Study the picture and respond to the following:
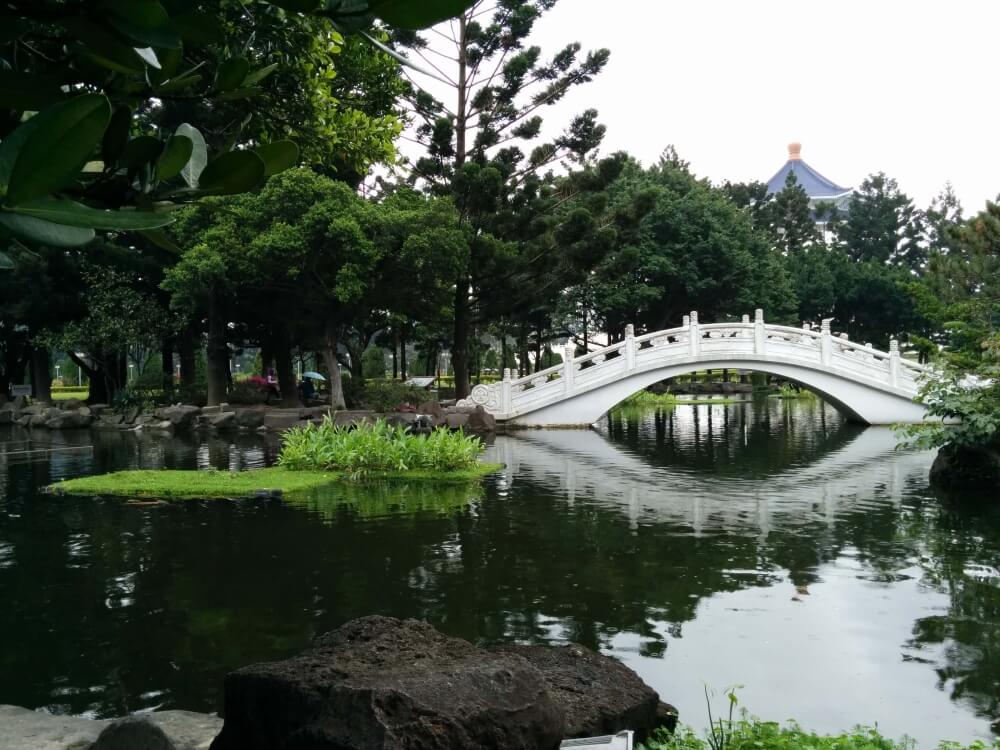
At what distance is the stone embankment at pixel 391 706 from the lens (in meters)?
2.48

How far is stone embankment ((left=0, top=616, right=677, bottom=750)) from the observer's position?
97.7 inches

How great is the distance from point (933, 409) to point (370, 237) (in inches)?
443

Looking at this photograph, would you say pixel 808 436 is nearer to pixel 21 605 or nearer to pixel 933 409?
pixel 933 409

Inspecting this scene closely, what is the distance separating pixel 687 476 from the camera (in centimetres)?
1166

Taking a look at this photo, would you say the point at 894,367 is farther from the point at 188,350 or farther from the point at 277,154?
the point at 277,154

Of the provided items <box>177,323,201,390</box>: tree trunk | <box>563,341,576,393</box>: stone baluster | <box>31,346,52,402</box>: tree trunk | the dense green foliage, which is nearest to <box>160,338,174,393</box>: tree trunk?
<box>177,323,201,390</box>: tree trunk

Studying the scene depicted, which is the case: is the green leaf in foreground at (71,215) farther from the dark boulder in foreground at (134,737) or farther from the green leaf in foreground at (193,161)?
the dark boulder in foreground at (134,737)

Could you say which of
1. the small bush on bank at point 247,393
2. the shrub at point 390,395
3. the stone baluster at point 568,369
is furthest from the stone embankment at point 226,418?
the stone baluster at point 568,369

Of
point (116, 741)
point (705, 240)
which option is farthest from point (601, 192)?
point (116, 741)

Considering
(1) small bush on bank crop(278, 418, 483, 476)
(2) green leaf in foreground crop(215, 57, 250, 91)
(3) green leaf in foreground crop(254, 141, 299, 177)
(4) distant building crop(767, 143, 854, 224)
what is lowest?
(1) small bush on bank crop(278, 418, 483, 476)

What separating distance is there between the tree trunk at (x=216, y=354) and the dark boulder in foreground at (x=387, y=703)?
61.7 ft

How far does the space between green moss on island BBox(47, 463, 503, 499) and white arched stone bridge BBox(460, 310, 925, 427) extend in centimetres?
872

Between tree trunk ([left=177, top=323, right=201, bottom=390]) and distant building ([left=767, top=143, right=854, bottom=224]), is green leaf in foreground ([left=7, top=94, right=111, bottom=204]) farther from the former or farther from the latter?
distant building ([left=767, top=143, right=854, bottom=224])

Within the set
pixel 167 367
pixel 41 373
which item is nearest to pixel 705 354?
pixel 167 367
